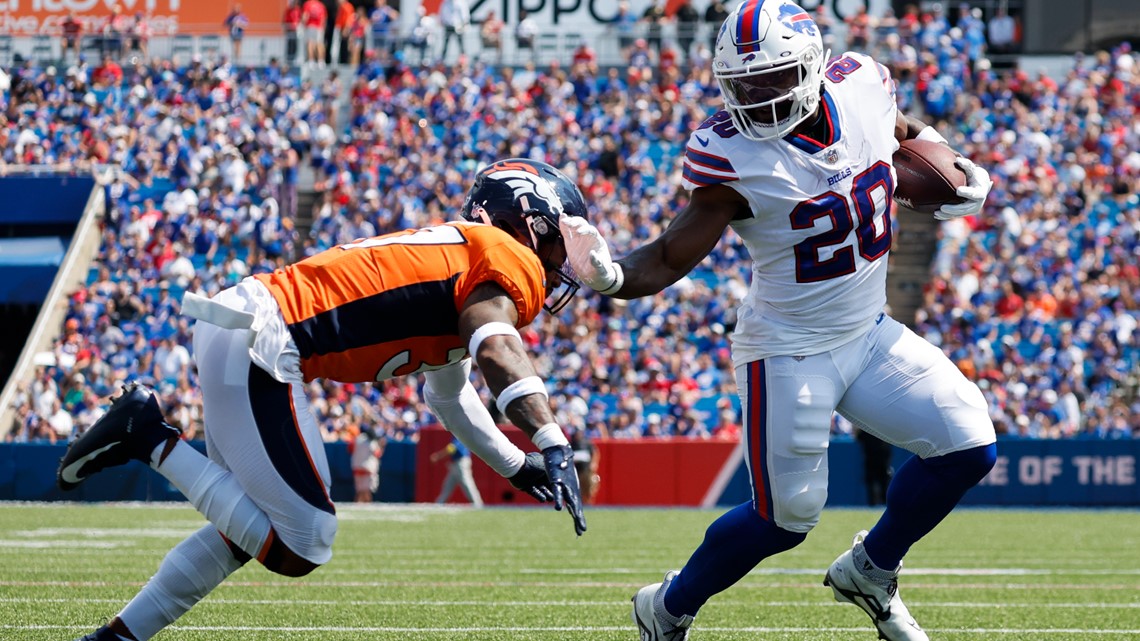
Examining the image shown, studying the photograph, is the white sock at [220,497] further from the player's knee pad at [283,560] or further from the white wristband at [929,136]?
the white wristband at [929,136]

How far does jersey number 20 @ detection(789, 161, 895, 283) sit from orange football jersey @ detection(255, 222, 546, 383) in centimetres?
88

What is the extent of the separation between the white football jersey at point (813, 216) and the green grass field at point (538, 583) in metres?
1.34

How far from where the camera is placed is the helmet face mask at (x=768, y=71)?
15.0 feet

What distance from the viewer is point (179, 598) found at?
4.16 meters

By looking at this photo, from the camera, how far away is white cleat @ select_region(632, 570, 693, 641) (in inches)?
189

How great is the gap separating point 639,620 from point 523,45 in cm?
1914

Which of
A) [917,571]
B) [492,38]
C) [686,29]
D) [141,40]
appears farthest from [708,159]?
[141,40]

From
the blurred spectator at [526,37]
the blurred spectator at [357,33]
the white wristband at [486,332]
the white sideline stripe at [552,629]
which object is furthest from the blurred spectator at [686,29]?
the white wristband at [486,332]

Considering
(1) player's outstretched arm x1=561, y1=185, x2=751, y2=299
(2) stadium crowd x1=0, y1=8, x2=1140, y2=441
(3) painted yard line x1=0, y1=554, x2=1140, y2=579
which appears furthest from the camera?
(2) stadium crowd x1=0, y1=8, x2=1140, y2=441

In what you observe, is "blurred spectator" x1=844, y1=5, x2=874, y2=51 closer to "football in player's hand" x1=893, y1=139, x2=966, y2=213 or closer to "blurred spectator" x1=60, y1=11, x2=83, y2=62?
"blurred spectator" x1=60, y1=11, x2=83, y2=62

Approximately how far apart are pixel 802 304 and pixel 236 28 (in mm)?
20567

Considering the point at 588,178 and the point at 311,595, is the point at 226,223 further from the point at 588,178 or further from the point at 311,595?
the point at 311,595

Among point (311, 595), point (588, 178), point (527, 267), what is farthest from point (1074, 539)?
point (588, 178)

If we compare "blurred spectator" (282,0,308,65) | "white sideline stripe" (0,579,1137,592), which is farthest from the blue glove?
"blurred spectator" (282,0,308,65)
